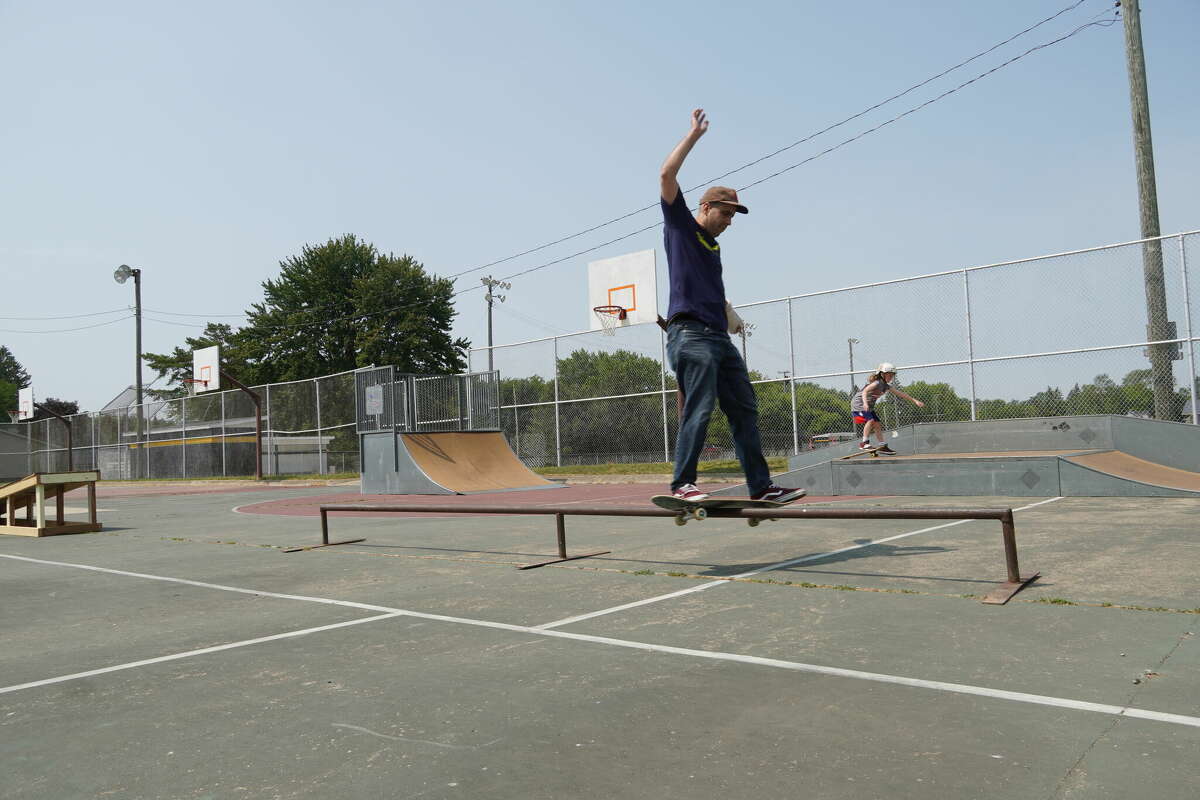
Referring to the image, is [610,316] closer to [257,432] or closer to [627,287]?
[627,287]

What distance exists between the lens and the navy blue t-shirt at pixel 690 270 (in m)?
5.05

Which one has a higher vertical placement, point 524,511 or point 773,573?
point 524,511

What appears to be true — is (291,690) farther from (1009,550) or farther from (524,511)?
(1009,550)

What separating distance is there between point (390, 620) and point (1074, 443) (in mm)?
11819

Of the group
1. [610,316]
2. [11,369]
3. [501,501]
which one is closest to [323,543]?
[501,501]

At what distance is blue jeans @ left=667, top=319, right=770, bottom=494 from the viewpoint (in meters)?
5.07

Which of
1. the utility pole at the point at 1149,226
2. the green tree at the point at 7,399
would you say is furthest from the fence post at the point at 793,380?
the green tree at the point at 7,399

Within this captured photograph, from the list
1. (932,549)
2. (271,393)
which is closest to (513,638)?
(932,549)

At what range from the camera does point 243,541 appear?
925 centimetres

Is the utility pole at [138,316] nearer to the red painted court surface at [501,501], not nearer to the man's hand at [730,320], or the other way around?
the red painted court surface at [501,501]

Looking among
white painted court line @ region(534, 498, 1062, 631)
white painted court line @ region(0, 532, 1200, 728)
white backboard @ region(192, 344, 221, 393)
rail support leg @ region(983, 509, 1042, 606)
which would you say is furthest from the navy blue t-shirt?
white backboard @ region(192, 344, 221, 393)

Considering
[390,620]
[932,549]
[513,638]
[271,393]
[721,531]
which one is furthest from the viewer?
[271,393]

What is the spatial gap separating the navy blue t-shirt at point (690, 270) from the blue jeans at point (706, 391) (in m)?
0.09

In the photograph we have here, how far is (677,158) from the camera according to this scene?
4715 millimetres
